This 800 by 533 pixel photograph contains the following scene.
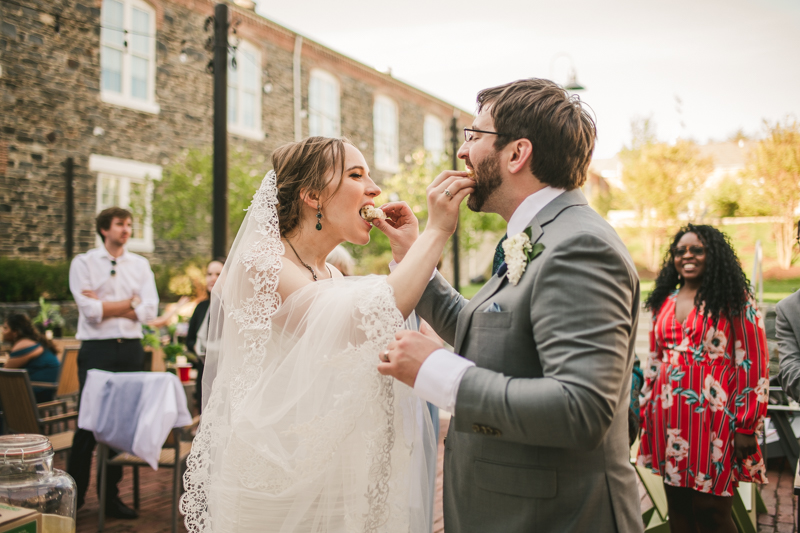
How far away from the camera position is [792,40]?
12266 mm

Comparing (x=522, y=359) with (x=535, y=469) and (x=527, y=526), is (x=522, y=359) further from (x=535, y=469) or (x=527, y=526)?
(x=527, y=526)

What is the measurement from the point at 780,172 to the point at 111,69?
1490 centimetres

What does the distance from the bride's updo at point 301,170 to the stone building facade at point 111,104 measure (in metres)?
9.10

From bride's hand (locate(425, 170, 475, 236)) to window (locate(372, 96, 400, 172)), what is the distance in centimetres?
1891

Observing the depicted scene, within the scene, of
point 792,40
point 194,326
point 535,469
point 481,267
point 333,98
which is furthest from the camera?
point 481,267

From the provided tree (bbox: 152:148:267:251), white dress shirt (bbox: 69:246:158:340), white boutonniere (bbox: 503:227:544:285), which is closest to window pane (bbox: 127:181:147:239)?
tree (bbox: 152:148:267:251)

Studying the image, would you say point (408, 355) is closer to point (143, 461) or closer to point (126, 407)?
point (126, 407)

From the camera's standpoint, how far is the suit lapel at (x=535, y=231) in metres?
1.59

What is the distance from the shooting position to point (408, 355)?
58.1 inches

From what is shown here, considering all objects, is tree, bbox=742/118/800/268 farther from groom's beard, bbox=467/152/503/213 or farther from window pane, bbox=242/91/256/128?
window pane, bbox=242/91/256/128

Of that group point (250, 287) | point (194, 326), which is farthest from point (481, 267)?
point (250, 287)

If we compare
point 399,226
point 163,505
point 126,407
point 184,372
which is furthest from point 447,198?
point 184,372

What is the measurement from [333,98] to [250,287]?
1789 cm

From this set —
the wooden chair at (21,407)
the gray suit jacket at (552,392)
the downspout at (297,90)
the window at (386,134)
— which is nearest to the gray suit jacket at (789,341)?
the gray suit jacket at (552,392)
